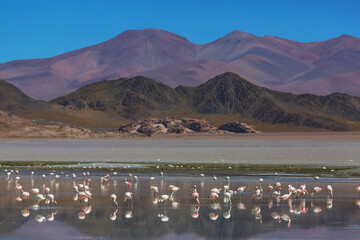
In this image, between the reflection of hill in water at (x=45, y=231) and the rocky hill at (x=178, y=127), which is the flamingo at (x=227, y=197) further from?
the rocky hill at (x=178, y=127)

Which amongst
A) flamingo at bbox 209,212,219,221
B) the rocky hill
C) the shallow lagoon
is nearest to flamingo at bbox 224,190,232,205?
the shallow lagoon

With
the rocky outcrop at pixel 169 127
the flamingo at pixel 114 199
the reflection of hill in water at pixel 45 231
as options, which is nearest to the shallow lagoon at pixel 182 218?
the reflection of hill in water at pixel 45 231

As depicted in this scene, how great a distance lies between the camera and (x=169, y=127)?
154m

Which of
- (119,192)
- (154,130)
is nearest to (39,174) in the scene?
(119,192)

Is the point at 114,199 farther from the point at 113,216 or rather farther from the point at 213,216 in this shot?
the point at 213,216

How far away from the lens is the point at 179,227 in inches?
729

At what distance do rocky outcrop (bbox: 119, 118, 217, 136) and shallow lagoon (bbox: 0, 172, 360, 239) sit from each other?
4592 inches

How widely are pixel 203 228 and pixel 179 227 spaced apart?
2.31 ft

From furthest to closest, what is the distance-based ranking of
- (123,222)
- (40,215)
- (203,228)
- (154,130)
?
1. (154,130)
2. (40,215)
3. (123,222)
4. (203,228)

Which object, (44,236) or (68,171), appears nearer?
(44,236)

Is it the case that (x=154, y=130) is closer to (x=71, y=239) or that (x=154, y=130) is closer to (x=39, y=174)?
Result: (x=39, y=174)

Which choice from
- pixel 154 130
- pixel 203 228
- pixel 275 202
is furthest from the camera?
pixel 154 130

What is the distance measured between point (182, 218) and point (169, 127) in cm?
13367

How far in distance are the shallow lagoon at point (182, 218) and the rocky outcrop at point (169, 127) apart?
11663 centimetres
